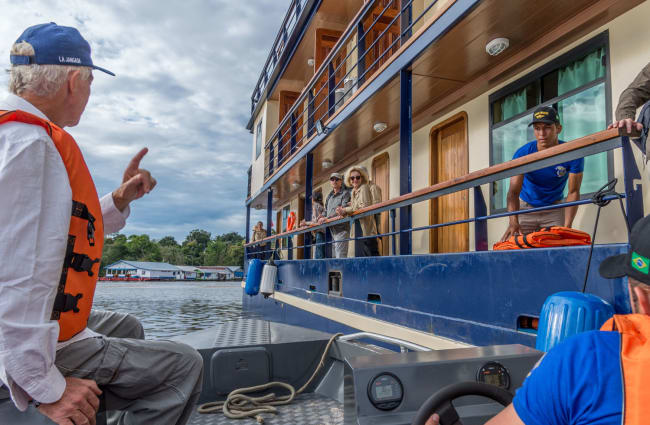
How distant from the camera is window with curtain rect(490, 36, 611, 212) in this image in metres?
4.04

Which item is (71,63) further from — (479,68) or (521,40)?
(479,68)

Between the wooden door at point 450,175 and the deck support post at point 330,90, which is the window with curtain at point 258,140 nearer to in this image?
the deck support post at point 330,90

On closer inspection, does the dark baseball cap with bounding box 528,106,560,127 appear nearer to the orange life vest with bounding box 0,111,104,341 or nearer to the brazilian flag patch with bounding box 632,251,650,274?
the brazilian flag patch with bounding box 632,251,650,274

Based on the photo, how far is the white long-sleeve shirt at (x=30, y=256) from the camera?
1149 mm

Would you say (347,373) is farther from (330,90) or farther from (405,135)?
(330,90)

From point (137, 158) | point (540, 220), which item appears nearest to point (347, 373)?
point (137, 158)

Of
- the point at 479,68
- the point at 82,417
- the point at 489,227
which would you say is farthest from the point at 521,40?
the point at 82,417

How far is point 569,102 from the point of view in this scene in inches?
171

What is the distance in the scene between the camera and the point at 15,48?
1.46m

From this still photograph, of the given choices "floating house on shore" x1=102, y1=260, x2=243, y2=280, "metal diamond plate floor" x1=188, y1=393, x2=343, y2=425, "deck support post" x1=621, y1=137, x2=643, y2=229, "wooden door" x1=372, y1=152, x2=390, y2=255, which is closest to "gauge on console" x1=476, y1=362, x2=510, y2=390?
"deck support post" x1=621, y1=137, x2=643, y2=229

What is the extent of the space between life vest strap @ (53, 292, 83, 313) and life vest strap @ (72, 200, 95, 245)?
19 cm

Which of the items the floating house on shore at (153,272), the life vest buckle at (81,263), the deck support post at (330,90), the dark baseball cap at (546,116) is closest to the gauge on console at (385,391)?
the life vest buckle at (81,263)

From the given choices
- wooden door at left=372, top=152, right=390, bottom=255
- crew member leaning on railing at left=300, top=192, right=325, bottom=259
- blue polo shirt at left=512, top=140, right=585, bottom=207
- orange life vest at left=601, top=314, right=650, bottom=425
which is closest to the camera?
orange life vest at left=601, top=314, right=650, bottom=425

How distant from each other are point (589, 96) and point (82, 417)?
15.3 ft
